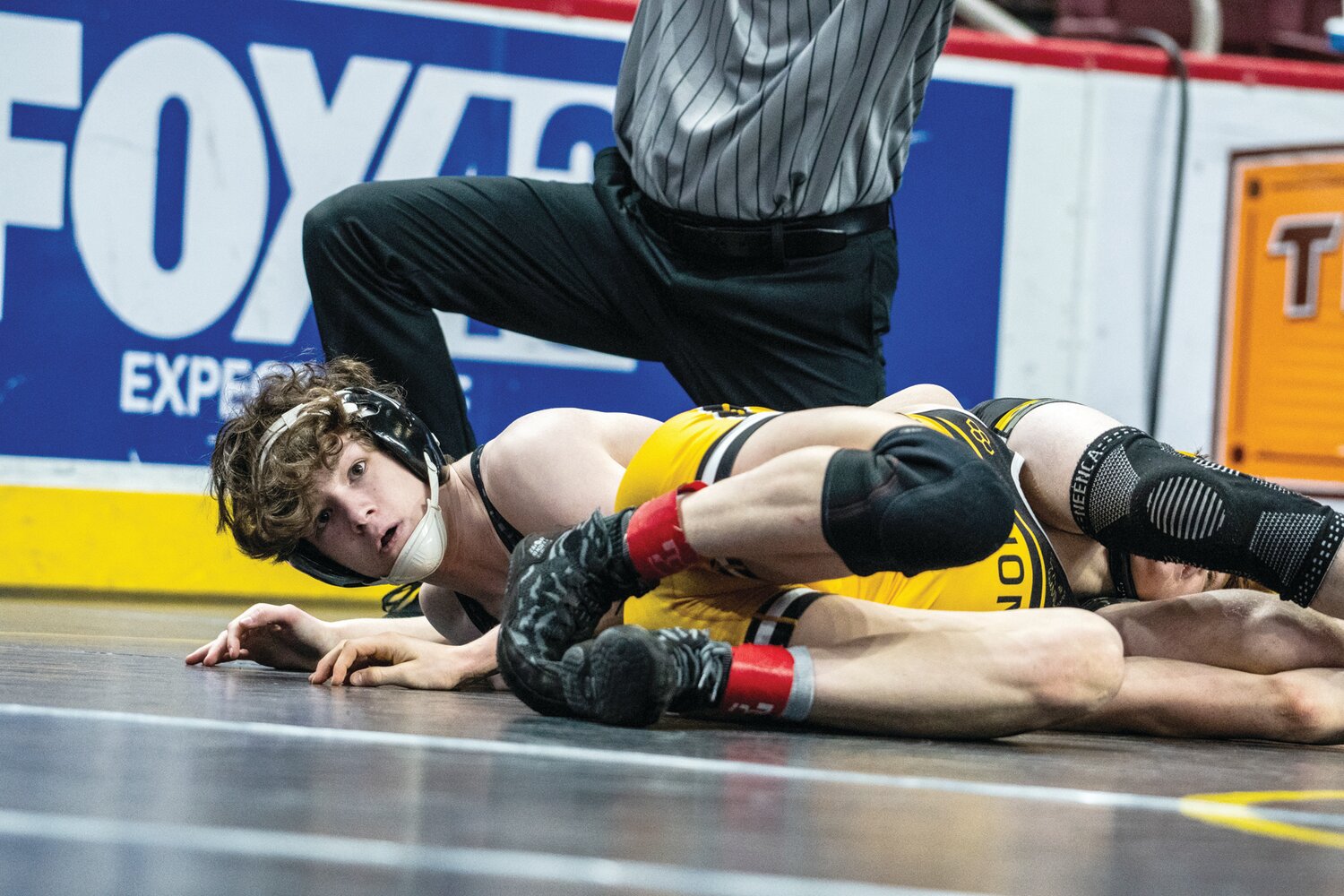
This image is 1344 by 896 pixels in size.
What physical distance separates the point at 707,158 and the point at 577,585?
1147 mm

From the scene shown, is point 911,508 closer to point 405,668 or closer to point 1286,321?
point 405,668

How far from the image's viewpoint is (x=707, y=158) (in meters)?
2.83

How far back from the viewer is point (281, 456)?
2.35 meters

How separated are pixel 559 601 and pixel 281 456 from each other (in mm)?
635

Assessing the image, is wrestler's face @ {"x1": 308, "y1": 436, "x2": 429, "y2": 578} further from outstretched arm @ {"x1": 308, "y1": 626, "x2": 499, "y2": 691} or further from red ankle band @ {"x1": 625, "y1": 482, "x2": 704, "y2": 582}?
red ankle band @ {"x1": 625, "y1": 482, "x2": 704, "y2": 582}

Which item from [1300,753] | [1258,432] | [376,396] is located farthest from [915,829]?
[1258,432]

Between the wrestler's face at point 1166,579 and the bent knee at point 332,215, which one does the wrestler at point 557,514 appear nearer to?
the bent knee at point 332,215

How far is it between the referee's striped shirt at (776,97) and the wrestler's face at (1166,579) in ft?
2.80

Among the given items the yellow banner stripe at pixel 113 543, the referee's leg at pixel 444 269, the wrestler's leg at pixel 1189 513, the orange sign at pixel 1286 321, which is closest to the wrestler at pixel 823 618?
the wrestler's leg at pixel 1189 513

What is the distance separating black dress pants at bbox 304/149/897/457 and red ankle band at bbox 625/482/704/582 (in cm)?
103

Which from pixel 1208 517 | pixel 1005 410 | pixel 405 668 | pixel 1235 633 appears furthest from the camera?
pixel 1005 410

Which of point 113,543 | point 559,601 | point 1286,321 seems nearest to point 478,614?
point 559,601

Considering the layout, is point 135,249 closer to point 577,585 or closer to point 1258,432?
point 577,585

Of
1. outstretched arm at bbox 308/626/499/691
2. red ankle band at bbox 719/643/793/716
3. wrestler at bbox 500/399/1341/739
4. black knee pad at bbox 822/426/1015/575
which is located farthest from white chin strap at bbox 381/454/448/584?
black knee pad at bbox 822/426/1015/575
